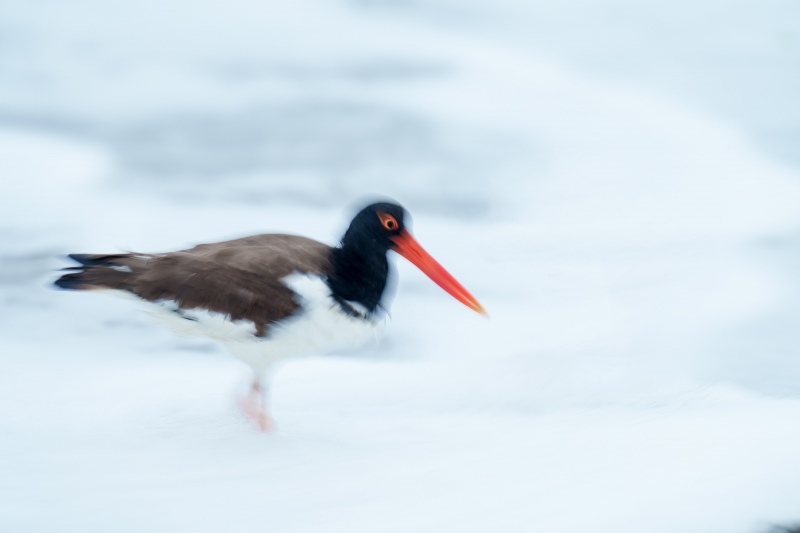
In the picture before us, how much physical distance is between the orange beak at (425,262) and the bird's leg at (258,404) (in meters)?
0.68

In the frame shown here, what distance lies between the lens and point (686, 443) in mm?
2330

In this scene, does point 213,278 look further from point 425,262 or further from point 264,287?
point 425,262

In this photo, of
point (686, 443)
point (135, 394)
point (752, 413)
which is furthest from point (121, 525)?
point (752, 413)

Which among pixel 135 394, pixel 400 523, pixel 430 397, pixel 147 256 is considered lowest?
pixel 400 523

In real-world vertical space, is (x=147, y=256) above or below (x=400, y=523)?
above

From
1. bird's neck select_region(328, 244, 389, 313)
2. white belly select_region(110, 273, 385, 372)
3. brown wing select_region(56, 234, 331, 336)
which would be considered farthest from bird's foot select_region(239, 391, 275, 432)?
bird's neck select_region(328, 244, 389, 313)

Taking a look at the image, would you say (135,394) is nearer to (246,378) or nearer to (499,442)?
(246,378)

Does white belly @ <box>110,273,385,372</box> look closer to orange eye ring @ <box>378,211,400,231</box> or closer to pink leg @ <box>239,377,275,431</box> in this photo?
pink leg @ <box>239,377,275,431</box>

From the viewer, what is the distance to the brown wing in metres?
2.50

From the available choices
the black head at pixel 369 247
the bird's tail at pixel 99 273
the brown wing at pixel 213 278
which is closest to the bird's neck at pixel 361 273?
the black head at pixel 369 247

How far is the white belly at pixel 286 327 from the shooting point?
2518 millimetres

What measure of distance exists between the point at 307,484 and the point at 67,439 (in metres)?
0.92

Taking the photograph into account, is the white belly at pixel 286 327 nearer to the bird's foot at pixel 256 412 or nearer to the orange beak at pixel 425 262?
the bird's foot at pixel 256 412

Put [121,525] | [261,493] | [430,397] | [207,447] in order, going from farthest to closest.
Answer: [430,397]
[207,447]
[261,493]
[121,525]
